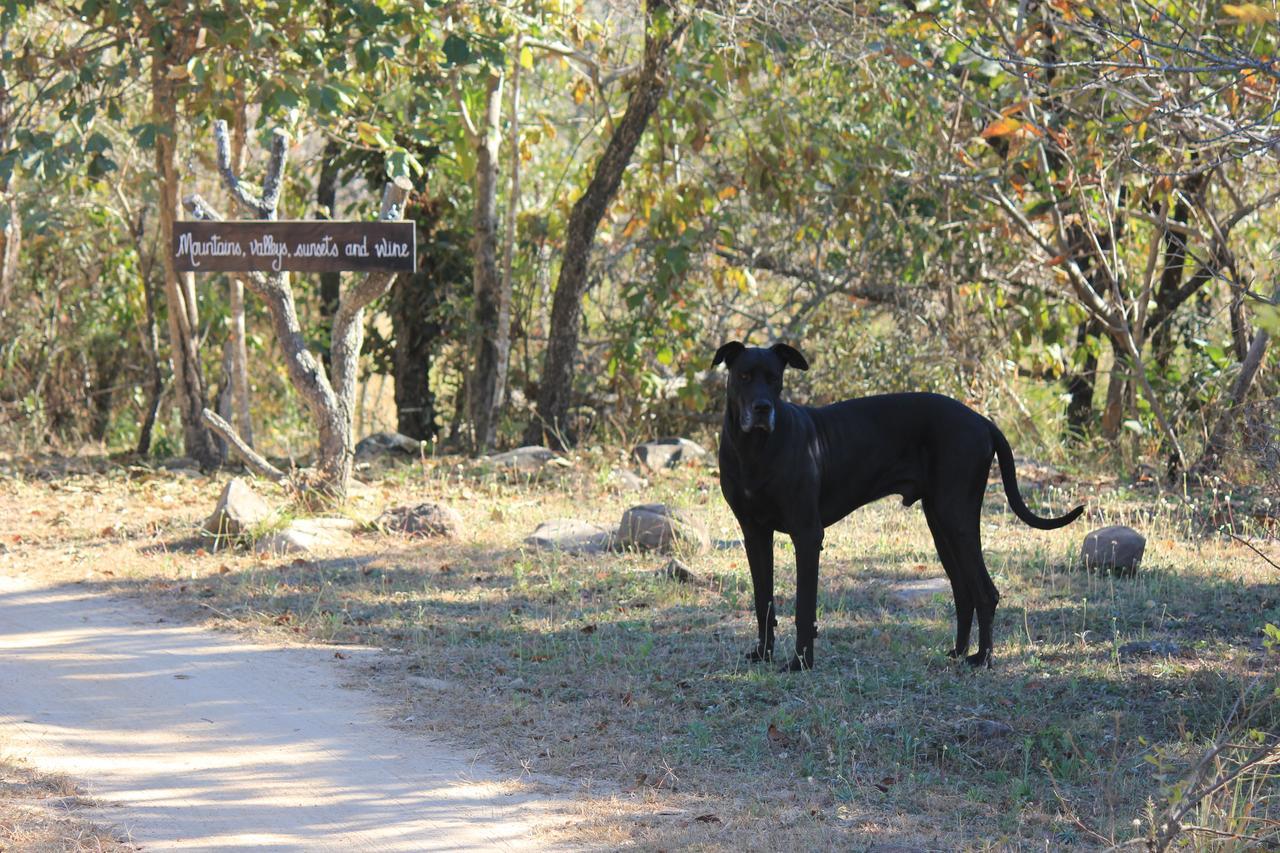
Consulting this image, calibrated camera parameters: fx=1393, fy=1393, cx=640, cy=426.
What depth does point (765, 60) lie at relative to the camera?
11.5 m

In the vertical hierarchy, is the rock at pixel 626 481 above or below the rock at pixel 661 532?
above

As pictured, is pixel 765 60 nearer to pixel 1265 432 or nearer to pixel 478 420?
pixel 478 420

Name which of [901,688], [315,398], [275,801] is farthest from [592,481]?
[275,801]

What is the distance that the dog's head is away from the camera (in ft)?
19.2

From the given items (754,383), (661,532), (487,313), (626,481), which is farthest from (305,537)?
(487,313)

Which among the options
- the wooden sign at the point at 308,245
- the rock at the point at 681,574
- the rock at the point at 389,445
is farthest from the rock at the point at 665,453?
the rock at the point at 681,574

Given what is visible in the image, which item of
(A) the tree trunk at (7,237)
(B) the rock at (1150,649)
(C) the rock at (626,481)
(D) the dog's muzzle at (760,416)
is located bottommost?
(B) the rock at (1150,649)

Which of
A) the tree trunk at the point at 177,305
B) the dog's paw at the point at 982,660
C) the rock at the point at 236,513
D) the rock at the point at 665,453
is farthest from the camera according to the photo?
the rock at the point at 665,453

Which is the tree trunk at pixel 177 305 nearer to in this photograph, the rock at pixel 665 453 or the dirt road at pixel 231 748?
the rock at pixel 665 453

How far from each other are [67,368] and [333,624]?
7.74 m

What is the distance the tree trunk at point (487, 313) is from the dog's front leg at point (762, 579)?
632 centimetres

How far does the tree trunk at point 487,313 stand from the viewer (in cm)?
1220

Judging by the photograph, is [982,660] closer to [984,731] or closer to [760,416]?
[984,731]

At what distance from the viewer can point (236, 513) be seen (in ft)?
29.3
